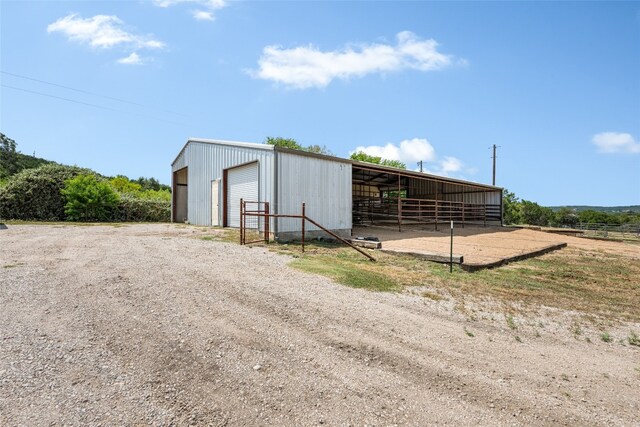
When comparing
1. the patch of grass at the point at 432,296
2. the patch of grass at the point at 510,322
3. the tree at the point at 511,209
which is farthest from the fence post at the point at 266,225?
the tree at the point at 511,209

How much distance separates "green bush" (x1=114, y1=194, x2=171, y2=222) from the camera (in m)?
21.1

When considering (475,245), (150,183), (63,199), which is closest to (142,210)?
(63,199)

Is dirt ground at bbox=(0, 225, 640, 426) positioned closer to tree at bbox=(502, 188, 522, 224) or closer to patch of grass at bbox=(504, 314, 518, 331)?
patch of grass at bbox=(504, 314, 518, 331)

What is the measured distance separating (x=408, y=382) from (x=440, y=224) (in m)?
21.6

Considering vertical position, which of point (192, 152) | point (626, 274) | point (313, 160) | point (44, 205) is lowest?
point (626, 274)

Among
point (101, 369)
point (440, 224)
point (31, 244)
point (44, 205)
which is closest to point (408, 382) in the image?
point (101, 369)

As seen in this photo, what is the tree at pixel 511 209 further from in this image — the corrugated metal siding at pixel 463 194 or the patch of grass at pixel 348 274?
the patch of grass at pixel 348 274

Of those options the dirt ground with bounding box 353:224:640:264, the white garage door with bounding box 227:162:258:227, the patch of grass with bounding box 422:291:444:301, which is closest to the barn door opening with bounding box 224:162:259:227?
the white garage door with bounding box 227:162:258:227

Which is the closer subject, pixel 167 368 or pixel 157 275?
pixel 167 368

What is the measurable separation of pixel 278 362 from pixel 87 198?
820 inches

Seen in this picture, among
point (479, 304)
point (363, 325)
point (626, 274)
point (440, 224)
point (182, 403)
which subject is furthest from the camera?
point (440, 224)

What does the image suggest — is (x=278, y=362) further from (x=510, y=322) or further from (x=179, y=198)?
(x=179, y=198)

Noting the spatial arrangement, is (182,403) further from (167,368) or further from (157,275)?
(157,275)

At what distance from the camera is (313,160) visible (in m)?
13.1
